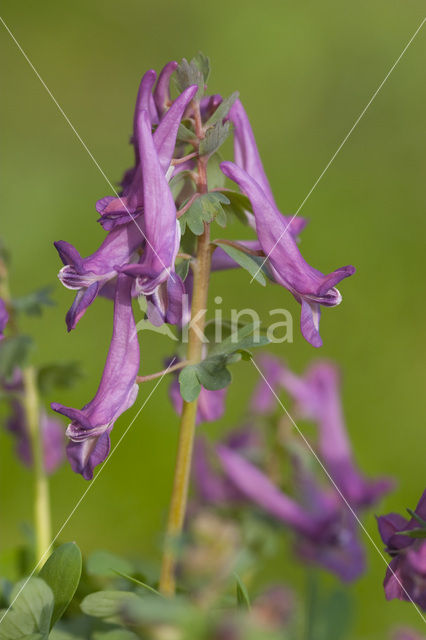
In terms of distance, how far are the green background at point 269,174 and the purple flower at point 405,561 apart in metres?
1.06

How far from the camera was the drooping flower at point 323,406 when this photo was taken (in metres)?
1.13

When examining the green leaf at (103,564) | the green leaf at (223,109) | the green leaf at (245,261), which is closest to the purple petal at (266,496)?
the green leaf at (103,564)

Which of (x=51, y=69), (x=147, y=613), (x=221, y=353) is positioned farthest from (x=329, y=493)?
(x=51, y=69)

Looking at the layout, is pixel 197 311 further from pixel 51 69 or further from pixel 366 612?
pixel 51 69

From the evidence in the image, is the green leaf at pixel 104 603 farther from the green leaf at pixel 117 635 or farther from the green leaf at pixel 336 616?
the green leaf at pixel 336 616

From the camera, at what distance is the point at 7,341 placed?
2.96ft

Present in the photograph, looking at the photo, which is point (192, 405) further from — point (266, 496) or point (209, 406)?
point (266, 496)

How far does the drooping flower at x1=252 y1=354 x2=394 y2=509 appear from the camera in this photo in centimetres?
113

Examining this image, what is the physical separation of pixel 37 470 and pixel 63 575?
1.16 feet

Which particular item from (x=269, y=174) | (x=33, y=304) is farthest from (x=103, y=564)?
(x=269, y=174)

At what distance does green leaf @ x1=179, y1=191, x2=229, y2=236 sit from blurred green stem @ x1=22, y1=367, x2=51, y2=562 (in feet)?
1.23

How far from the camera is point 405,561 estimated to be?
0.61 metres

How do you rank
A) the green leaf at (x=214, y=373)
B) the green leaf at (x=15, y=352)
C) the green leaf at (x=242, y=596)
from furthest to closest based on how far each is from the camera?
the green leaf at (x=15, y=352) → the green leaf at (x=214, y=373) → the green leaf at (x=242, y=596)

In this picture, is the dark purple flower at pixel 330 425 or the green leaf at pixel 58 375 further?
the dark purple flower at pixel 330 425
